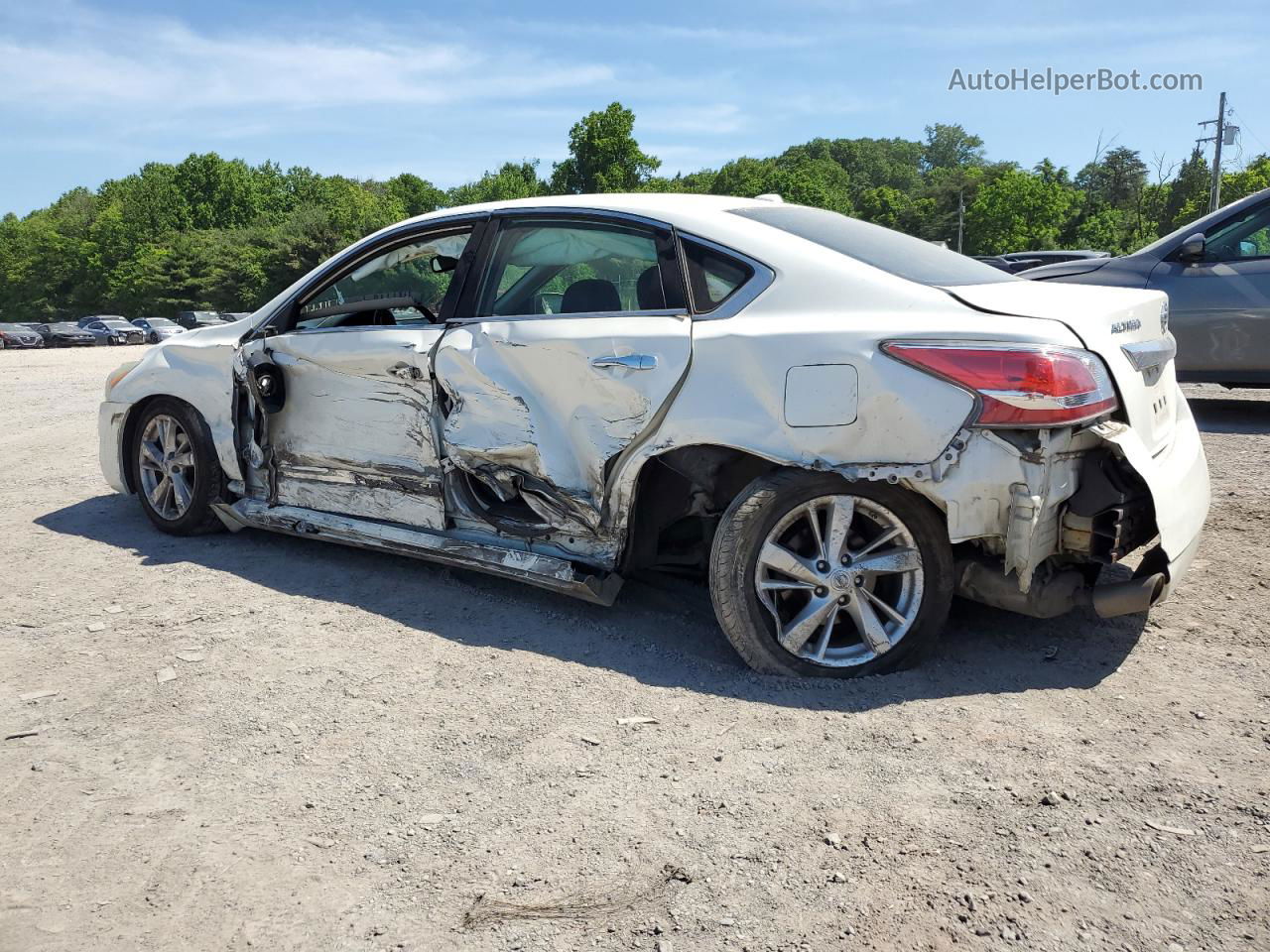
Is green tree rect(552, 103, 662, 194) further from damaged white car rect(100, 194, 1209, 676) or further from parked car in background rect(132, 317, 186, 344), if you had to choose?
damaged white car rect(100, 194, 1209, 676)

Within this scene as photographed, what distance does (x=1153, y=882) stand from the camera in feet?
7.75

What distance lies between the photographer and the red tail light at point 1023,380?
3.15m

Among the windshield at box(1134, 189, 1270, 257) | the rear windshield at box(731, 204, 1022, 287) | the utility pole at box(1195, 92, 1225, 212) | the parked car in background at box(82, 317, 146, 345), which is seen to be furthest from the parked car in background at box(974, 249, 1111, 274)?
the parked car in background at box(82, 317, 146, 345)

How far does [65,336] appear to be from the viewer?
5559 cm

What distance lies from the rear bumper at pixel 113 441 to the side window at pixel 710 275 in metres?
3.48

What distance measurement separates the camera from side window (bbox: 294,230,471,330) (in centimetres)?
468

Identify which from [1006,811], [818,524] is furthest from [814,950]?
[818,524]

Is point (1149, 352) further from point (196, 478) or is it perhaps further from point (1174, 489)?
point (196, 478)

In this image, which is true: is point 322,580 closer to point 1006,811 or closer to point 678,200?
point 678,200

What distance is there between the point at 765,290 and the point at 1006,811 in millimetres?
1871

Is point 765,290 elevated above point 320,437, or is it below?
above

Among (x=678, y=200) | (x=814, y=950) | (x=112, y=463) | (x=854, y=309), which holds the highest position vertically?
(x=678, y=200)

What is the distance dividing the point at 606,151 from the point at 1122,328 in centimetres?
7913

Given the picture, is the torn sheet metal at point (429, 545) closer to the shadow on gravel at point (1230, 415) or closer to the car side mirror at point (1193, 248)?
the shadow on gravel at point (1230, 415)
